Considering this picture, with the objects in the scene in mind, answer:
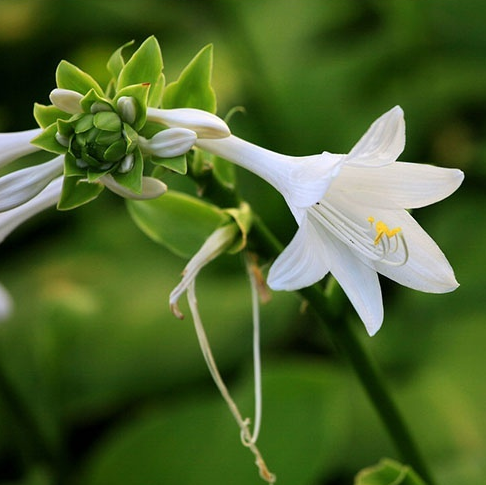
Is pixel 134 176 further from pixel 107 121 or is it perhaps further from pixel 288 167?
pixel 288 167

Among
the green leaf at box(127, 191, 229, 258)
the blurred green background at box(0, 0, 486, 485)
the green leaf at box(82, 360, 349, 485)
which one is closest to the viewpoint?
the green leaf at box(127, 191, 229, 258)

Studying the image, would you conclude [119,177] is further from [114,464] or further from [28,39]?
[28,39]

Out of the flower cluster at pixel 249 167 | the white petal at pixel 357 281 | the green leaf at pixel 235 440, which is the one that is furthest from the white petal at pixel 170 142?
the green leaf at pixel 235 440

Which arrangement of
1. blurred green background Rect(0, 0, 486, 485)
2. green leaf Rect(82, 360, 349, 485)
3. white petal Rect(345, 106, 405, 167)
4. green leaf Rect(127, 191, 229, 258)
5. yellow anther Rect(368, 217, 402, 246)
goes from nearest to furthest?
1. white petal Rect(345, 106, 405, 167)
2. yellow anther Rect(368, 217, 402, 246)
3. green leaf Rect(127, 191, 229, 258)
4. green leaf Rect(82, 360, 349, 485)
5. blurred green background Rect(0, 0, 486, 485)

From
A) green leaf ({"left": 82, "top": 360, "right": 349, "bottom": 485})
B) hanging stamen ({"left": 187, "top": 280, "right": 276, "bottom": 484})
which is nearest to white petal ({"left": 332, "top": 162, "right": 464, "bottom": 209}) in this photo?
hanging stamen ({"left": 187, "top": 280, "right": 276, "bottom": 484})

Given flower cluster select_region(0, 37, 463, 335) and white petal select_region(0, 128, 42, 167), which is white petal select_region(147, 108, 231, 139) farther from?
white petal select_region(0, 128, 42, 167)

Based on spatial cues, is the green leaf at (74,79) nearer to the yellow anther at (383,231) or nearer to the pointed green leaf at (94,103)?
the pointed green leaf at (94,103)

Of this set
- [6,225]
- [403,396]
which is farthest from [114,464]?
[6,225]
